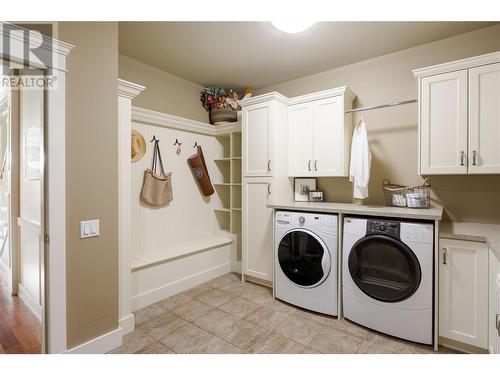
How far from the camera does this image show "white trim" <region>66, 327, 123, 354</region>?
64.4 inches

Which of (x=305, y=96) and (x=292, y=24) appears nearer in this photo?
(x=292, y=24)

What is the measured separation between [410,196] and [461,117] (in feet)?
2.37

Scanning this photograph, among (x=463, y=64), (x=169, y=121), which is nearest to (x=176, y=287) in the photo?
(x=169, y=121)

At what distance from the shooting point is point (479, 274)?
65.8 inches

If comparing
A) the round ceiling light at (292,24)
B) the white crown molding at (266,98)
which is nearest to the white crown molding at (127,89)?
the round ceiling light at (292,24)

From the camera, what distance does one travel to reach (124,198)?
199 centimetres

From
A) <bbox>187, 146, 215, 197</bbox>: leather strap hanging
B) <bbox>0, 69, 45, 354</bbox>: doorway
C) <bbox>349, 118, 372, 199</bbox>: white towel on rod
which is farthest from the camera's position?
<bbox>187, 146, 215, 197</bbox>: leather strap hanging

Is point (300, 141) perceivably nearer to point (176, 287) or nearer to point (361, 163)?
point (361, 163)

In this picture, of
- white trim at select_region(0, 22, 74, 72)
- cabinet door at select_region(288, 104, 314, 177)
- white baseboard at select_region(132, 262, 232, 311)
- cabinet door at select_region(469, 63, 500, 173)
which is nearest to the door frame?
white trim at select_region(0, 22, 74, 72)

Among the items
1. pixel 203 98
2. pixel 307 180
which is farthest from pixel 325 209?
pixel 203 98

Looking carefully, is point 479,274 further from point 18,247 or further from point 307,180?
point 18,247

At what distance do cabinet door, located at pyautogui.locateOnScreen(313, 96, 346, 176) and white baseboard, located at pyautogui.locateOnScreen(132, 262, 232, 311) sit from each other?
69.4 inches

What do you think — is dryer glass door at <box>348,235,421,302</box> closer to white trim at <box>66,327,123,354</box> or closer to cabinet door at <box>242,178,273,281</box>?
cabinet door at <box>242,178,273,281</box>
